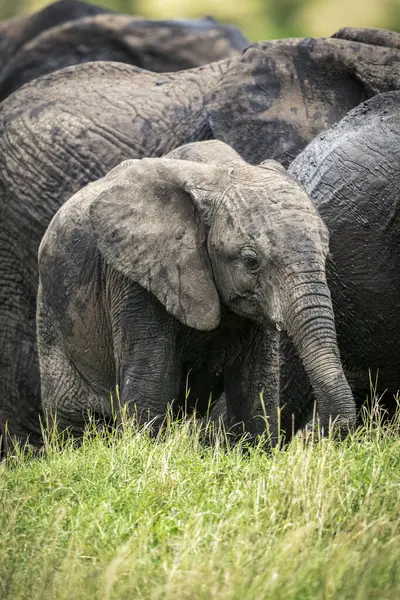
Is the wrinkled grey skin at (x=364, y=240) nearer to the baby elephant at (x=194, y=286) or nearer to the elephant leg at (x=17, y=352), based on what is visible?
the baby elephant at (x=194, y=286)

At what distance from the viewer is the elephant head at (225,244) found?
573 cm

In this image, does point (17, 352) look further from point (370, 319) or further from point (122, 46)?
point (122, 46)

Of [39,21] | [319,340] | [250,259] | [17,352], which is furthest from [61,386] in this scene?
[39,21]

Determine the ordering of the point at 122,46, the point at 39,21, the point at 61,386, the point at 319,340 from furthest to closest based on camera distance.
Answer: the point at 39,21, the point at 122,46, the point at 61,386, the point at 319,340

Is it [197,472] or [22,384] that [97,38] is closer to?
[22,384]

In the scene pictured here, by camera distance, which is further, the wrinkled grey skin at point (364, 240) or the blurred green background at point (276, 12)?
the blurred green background at point (276, 12)

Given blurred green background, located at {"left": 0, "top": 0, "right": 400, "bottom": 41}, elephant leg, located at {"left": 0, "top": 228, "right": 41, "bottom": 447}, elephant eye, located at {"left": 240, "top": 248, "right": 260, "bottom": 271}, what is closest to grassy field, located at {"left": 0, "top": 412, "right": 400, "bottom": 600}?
elephant eye, located at {"left": 240, "top": 248, "right": 260, "bottom": 271}

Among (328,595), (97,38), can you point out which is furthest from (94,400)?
(97,38)

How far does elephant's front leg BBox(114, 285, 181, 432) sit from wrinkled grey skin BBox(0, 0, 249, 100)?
21.3 feet

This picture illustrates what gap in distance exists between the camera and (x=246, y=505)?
4938 millimetres

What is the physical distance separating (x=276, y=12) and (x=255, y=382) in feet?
29.9

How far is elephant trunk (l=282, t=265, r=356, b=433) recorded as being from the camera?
5648mm

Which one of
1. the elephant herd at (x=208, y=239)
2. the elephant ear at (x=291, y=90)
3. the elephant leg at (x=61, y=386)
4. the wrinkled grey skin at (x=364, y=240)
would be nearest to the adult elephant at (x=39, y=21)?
the elephant herd at (x=208, y=239)

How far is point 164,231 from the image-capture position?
250 inches
